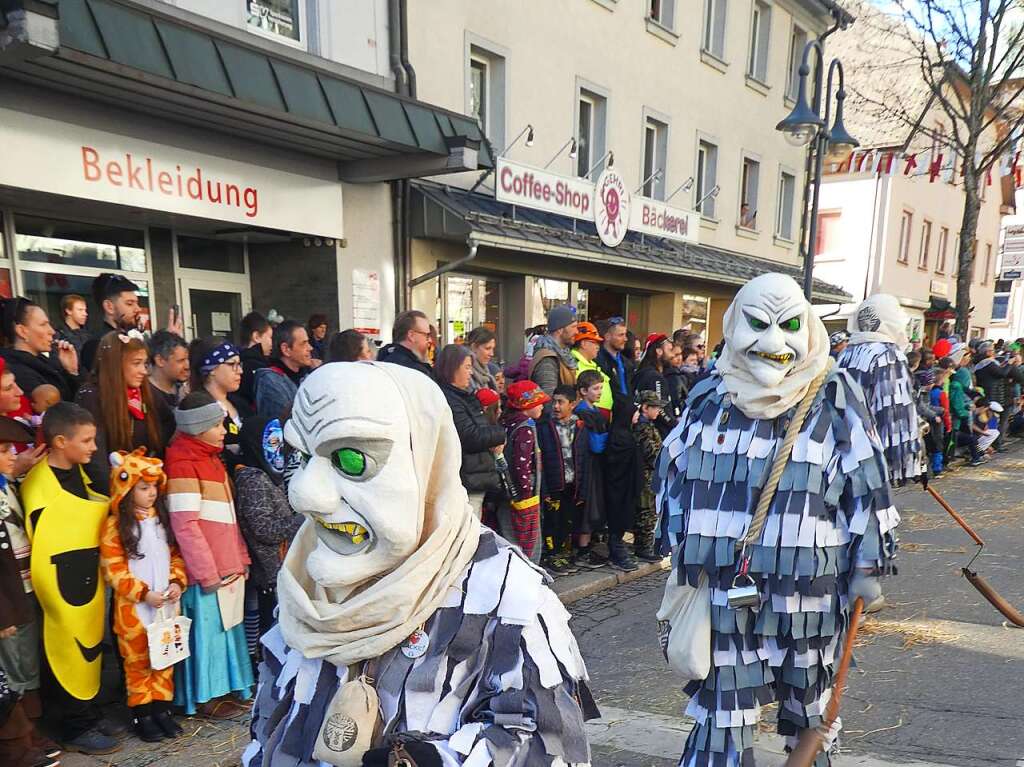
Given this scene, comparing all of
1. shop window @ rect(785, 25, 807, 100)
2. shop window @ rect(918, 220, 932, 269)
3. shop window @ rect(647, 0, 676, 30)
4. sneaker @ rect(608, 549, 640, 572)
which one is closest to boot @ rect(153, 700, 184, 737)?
→ sneaker @ rect(608, 549, 640, 572)

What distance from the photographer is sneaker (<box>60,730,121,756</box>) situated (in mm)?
3137

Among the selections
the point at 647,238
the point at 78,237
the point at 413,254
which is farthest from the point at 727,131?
the point at 78,237

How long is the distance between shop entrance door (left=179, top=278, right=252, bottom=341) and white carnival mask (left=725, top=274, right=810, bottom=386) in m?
6.70

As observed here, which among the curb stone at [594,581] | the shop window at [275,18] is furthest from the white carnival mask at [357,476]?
the shop window at [275,18]

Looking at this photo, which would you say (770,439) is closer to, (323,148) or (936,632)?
(936,632)

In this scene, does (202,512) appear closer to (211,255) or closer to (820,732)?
(820,732)

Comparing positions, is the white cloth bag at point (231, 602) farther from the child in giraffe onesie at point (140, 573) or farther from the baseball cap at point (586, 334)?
the baseball cap at point (586, 334)

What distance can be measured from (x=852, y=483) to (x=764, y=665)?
0.76 meters

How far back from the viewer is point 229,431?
3.79 metres

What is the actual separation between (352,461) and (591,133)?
11.7m

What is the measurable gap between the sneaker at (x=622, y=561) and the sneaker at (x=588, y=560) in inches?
2.9

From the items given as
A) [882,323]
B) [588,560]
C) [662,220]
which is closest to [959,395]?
[662,220]

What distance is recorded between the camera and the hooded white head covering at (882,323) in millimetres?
5398

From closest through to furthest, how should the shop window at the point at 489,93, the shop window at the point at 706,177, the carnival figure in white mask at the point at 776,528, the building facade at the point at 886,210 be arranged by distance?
the carnival figure in white mask at the point at 776,528
the shop window at the point at 489,93
the shop window at the point at 706,177
the building facade at the point at 886,210
